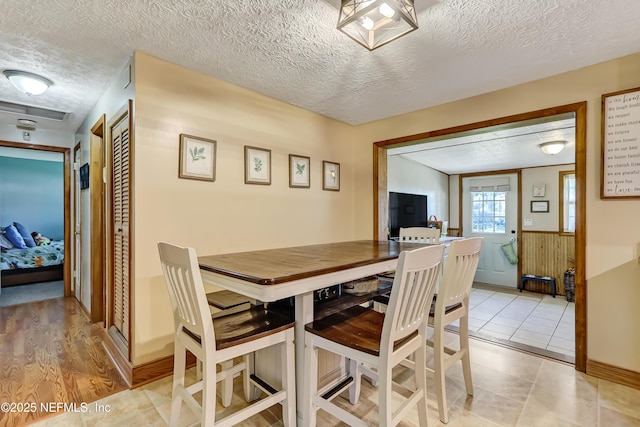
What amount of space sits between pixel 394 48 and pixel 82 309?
4224 mm

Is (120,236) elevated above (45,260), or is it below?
above

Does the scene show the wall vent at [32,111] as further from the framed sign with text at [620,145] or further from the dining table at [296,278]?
the framed sign with text at [620,145]

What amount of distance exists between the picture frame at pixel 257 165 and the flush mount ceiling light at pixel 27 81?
1.63m

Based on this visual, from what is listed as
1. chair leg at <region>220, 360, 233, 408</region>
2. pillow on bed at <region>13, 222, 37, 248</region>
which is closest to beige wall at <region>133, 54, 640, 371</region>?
chair leg at <region>220, 360, 233, 408</region>

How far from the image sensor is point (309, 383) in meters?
1.43

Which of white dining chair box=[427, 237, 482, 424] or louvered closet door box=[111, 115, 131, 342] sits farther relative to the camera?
louvered closet door box=[111, 115, 131, 342]

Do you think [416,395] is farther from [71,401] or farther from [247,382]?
[71,401]

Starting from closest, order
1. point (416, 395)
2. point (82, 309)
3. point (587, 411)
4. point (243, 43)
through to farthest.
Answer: point (416, 395), point (587, 411), point (243, 43), point (82, 309)

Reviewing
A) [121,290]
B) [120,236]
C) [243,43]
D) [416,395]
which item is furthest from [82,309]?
[416,395]

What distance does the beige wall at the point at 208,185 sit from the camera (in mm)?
1993

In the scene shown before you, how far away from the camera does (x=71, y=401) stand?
5.83 feet

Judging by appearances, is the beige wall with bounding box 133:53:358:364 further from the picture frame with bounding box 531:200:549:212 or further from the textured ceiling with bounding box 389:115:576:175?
the picture frame with bounding box 531:200:549:212

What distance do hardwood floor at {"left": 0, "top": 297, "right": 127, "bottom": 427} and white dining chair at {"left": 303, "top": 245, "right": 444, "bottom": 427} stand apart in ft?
4.67

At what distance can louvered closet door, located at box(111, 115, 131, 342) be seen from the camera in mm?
2094
